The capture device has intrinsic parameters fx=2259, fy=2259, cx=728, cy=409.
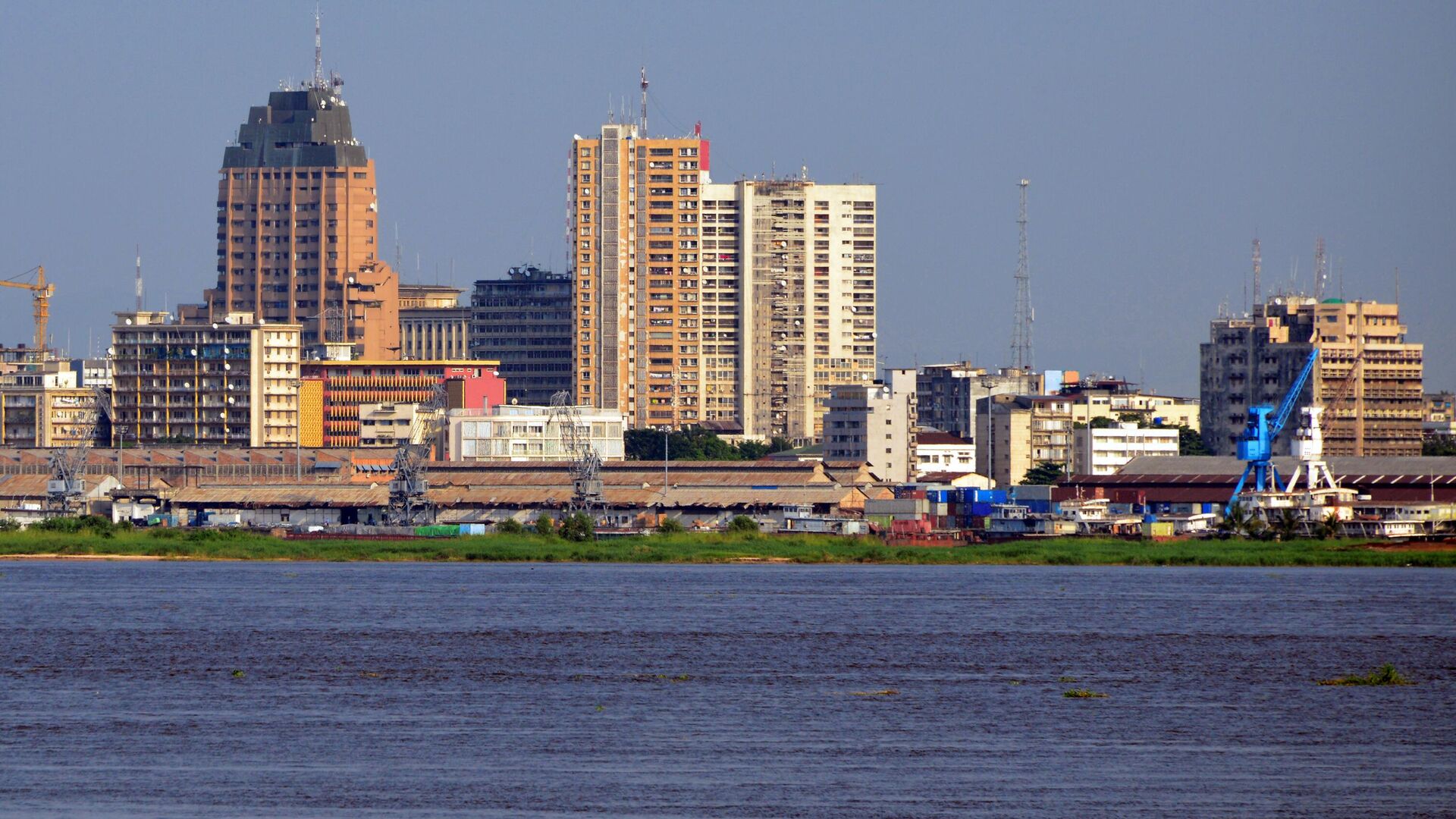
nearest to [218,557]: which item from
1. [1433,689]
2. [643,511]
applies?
[643,511]

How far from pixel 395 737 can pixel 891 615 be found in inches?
1506

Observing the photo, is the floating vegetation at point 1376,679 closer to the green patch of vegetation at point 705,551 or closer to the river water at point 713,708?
the river water at point 713,708

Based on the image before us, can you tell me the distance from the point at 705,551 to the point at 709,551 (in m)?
0.55

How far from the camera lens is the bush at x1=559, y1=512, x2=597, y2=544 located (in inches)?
5881

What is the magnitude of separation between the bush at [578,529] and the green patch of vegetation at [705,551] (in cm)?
87

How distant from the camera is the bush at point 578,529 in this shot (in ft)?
490

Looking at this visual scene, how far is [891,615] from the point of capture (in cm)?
7925

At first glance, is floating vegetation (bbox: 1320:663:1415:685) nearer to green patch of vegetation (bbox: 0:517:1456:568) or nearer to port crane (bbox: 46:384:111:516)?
green patch of vegetation (bbox: 0:517:1456:568)

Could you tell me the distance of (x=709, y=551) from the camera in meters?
138

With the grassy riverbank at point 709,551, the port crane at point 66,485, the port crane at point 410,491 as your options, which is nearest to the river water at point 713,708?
the grassy riverbank at point 709,551

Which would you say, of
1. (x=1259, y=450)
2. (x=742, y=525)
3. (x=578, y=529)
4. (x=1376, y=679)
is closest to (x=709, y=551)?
(x=578, y=529)

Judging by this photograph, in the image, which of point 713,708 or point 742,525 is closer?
point 713,708

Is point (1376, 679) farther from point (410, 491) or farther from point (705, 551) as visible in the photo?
point (410, 491)

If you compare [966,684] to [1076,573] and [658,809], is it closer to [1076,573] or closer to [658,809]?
A: [658,809]
